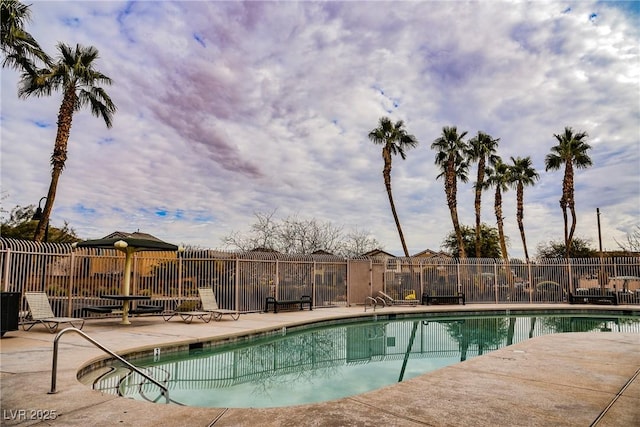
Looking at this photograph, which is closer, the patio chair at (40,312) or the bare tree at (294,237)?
the patio chair at (40,312)

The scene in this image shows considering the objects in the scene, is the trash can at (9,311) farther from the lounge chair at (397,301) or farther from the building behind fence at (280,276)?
the lounge chair at (397,301)

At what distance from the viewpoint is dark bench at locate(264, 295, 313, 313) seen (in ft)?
46.1

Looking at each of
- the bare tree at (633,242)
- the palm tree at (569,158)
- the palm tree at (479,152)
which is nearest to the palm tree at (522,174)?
the palm tree at (569,158)

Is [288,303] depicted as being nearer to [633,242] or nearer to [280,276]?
[280,276]

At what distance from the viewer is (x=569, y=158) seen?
2659 centimetres

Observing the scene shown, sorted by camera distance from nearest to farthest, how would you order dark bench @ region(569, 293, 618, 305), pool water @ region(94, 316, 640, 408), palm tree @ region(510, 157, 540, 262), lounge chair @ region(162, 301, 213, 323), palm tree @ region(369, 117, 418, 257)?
pool water @ region(94, 316, 640, 408)
lounge chair @ region(162, 301, 213, 323)
dark bench @ region(569, 293, 618, 305)
palm tree @ region(369, 117, 418, 257)
palm tree @ region(510, 157, 540, 262)

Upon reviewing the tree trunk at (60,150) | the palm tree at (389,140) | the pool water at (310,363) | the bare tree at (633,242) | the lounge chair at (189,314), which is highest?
the palm tree at (389,140)

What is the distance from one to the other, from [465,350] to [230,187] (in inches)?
664

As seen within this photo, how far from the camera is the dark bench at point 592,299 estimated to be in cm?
1825

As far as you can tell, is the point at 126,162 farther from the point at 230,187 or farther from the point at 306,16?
the point at 306,16

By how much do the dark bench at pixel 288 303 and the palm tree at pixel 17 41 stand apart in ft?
35.8

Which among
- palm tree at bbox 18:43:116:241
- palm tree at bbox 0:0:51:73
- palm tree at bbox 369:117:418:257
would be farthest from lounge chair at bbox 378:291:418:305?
palm tree at bbox 0:0:51:73

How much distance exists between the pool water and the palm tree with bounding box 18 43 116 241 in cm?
949

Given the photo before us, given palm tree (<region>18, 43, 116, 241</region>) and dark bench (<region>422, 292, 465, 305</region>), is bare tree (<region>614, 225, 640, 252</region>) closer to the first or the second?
dark bench (<region>422, 292, 465, 305</region>)
